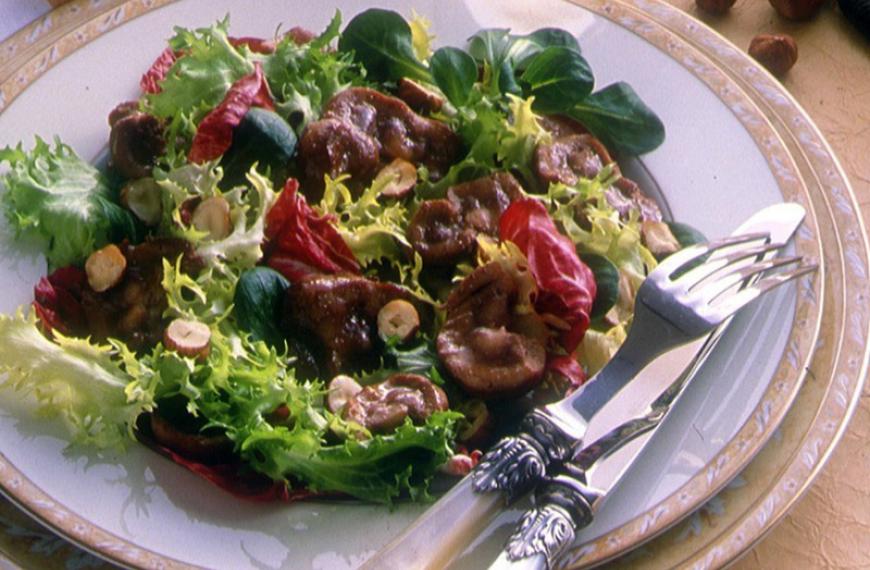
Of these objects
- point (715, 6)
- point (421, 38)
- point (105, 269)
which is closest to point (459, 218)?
point (421, 38)

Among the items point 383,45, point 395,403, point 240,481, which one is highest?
point 383,45

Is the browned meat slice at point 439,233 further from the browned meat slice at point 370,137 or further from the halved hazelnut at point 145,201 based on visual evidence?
the halved hazelnut at point 145,201

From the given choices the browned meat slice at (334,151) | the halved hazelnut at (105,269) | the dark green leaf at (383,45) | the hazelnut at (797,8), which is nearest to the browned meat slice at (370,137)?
the browned meat slice at (334,151)

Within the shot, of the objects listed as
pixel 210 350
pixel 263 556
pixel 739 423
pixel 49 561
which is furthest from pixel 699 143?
pixel 49 561

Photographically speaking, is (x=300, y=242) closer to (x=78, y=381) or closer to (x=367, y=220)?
(x=367, y=220)

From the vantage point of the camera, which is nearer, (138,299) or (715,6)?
(138,299)

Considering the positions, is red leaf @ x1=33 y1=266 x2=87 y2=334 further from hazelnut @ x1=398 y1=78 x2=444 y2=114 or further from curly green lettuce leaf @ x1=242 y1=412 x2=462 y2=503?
hazelnut @ x1=398 y1=78 x2=444 y2=114
